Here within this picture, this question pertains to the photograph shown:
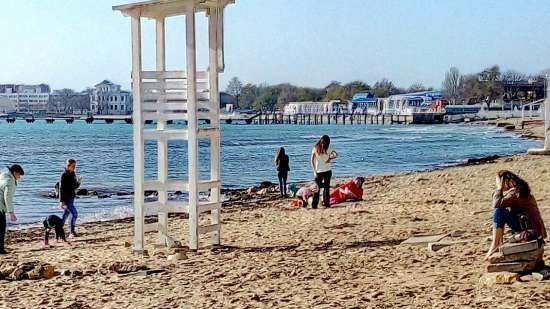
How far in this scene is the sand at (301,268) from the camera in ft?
24.3

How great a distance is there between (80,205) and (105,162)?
25.4 m

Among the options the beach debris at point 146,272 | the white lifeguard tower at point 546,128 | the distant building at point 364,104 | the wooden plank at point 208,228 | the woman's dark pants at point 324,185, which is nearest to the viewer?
the beach debris at point 146,272

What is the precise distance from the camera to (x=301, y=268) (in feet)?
29.7

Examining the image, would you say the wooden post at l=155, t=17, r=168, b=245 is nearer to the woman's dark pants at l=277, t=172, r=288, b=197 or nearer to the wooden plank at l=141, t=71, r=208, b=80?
the wooden plank at l=141, t=71, r=208, b=80

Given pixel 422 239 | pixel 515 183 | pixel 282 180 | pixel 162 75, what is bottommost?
pixel 282 180

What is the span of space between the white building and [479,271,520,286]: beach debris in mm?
168436

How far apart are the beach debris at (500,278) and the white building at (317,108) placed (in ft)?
553

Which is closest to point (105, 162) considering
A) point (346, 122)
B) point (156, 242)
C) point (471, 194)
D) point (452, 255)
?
point (471, 194)

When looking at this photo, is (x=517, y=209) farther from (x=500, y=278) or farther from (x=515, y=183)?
(x=500, y=278)

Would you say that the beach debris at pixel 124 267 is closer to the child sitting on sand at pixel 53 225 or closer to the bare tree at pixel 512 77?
the child sitting on sand at pixel 53 225

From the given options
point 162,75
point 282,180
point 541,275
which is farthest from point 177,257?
point 282,180

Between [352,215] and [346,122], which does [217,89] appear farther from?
[346,122]

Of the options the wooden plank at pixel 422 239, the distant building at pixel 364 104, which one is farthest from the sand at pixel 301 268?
the distant building at pixel 364 104

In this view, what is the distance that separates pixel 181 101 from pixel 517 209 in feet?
15.4
